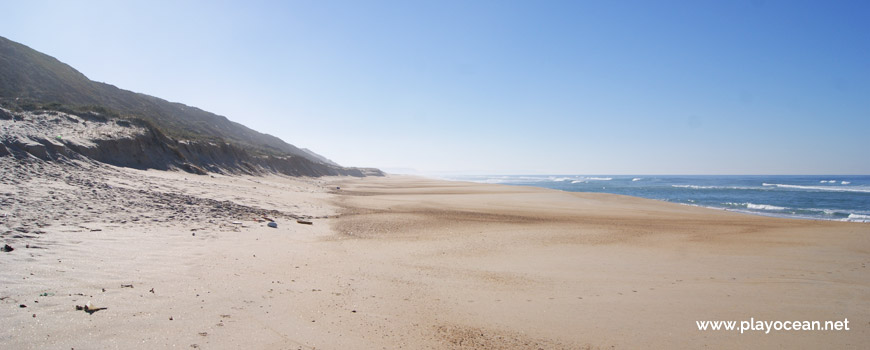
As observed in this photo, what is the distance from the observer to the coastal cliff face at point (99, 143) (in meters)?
12.5

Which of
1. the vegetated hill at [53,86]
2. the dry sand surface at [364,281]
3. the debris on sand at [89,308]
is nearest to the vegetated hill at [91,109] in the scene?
the vegetated hill at [53,86]

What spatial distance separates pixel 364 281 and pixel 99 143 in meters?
17.6

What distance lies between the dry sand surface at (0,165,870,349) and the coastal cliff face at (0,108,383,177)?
5.19 feet

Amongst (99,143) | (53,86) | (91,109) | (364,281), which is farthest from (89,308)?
(53,86)

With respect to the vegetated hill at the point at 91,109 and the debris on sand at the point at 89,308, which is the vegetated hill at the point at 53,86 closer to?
the vegetated hill at the point at 91,109

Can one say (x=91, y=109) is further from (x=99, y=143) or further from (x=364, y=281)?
(x=364, y=281)

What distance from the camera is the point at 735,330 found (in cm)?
493

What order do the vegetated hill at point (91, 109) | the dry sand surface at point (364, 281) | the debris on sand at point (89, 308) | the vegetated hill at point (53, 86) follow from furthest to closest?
the vegetated hill at point (53, 86)
the vegetated hill at point (91, 109)
the dry sand surface at point (364, 281)
the debris on sand at point (89, 308)

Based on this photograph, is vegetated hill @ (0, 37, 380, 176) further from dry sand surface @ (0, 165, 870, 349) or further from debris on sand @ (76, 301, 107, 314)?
debris on sand @ (76, 301, 107, 314)

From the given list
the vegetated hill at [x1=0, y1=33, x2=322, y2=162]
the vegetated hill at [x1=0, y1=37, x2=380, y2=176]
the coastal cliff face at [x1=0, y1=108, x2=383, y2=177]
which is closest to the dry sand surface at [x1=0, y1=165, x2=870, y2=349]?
the coastal cliff face at [x1=0, y1=108, x2=383, y2=177]

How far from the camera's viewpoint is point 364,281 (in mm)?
6418

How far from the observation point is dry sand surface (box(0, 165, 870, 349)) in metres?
4.13

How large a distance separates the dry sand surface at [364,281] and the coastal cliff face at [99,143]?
1583 millimetres

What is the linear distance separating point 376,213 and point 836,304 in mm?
13783
